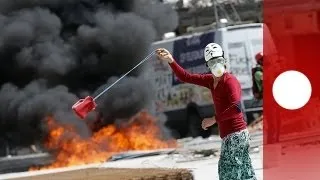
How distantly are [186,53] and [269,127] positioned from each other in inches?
232

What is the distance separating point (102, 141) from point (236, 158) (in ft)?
27.4

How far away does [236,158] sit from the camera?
15.6 feet

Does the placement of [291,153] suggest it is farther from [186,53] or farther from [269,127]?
[186,53]

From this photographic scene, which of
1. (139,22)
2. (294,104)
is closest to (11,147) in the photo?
(139,22)

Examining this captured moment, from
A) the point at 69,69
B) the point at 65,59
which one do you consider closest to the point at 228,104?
the point at 65,59

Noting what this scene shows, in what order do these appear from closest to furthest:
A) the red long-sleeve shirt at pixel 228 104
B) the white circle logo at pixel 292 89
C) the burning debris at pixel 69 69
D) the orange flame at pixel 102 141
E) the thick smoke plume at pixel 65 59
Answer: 1. the white circle logo at pixel 292 89
2. the red long-sleeve shirt at pixel 228 104
3. the orange flame at pixel 102 141
4. the burning debris at pixel 69 69
5. the thick smoke plume at pixel 65 59

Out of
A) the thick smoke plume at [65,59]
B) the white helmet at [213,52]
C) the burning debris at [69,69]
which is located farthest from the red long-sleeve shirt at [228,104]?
the thick smoke plume at [65,59]

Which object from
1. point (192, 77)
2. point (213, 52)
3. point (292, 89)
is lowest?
point (292, 89)

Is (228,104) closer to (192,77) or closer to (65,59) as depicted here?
(192,77)

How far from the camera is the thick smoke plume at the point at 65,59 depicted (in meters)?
12.9

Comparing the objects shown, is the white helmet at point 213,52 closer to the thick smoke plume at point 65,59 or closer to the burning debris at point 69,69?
the burning debris at point 69,69

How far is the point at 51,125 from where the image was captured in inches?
499

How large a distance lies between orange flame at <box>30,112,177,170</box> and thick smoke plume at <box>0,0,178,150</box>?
0.22 metres

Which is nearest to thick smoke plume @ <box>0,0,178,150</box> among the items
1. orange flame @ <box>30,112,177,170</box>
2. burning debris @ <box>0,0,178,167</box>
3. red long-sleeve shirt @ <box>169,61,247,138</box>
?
burning debris @ <box>0,0,178,167</box>
